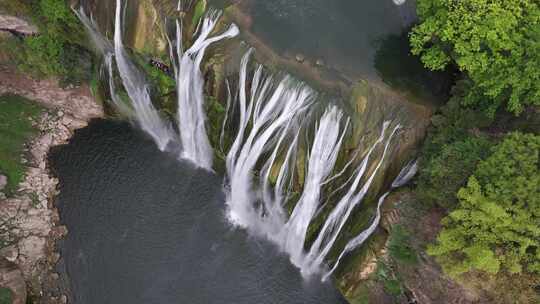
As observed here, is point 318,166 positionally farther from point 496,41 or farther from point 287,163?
point 496,41

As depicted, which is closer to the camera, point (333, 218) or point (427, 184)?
point (427, 184)

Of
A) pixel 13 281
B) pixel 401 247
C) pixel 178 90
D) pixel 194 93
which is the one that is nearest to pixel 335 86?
pixel 194 93

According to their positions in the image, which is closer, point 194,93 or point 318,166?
point 318,166

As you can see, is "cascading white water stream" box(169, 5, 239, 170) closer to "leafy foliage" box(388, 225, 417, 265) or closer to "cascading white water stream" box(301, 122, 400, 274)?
"cascading white water stream" box(301, 122, 400, 274)

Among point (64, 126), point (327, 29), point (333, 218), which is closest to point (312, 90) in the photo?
point (327, 29)

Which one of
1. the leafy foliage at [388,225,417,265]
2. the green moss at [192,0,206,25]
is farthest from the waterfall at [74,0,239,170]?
the leafy foliage at [388,225,417,265]

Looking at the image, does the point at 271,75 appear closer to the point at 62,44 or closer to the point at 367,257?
the point at 367,257

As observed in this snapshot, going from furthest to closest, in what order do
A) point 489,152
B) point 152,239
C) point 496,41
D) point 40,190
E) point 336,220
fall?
point 40,190 < point 152,239 < point 336,220 < point 489,152 < point 496,41
